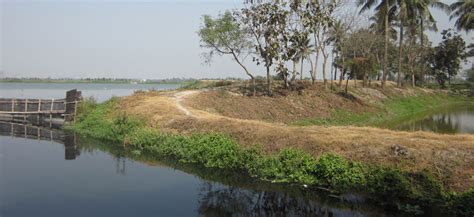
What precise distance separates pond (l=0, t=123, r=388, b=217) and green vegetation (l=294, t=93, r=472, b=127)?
58.8ft

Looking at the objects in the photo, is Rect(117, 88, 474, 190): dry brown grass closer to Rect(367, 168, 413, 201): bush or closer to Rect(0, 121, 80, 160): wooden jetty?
Rect(367, 168, 413, 201): bush

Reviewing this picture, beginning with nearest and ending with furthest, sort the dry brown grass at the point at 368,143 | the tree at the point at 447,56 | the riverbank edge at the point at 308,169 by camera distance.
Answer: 1. the riverbank edge at the point at 308,169
2. the dry brown grass at the point at 368,143
3. the tree at the point at 447,56

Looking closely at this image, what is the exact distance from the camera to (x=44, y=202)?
1358 centimetres

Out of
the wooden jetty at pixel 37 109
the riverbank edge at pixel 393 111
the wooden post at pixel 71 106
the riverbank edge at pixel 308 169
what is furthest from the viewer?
the riverbank edge at pixel 393 111

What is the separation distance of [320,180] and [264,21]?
24605mm

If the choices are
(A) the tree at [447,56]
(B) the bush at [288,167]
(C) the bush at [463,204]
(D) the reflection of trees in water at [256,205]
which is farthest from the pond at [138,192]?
(A) the tree at [447,56]

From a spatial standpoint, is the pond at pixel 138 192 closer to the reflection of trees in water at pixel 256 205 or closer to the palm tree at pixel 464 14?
the reflection of trees in water at pixel 256 205

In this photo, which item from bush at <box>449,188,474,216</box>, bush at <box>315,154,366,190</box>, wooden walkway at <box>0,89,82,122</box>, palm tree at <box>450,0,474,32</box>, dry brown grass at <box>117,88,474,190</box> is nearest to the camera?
bush at <box>449,188,474,216</box>

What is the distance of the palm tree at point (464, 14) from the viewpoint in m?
60.6

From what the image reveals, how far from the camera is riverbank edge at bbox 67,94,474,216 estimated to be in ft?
42.2

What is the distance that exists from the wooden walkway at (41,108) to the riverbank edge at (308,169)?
1121cm

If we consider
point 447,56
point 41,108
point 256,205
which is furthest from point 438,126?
point 447,56

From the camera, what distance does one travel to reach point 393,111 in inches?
1822

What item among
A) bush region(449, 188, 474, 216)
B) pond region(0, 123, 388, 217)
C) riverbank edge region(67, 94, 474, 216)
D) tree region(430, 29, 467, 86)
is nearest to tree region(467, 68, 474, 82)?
tree region(430, 29, 467, 86)
